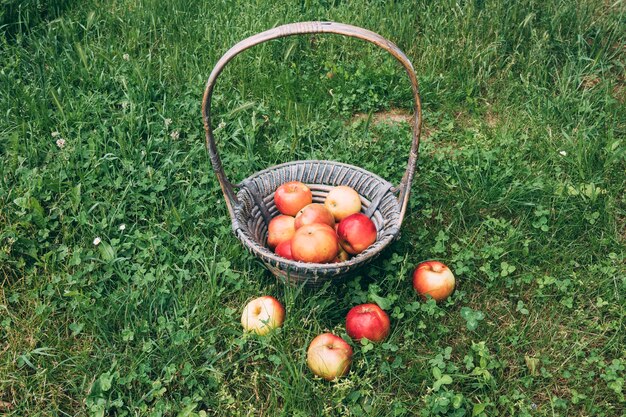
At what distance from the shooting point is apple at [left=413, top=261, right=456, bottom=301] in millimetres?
2684

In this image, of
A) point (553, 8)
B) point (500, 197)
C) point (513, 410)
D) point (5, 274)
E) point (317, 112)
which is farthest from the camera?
point (553, 8)

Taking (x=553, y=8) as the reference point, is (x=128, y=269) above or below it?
below

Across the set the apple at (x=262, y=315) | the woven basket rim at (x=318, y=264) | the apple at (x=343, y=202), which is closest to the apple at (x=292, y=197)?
the apple at (x=343, y=202)

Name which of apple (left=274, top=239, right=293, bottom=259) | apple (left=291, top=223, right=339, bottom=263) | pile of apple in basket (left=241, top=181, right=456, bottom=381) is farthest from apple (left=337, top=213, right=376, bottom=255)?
apple (left=274, top=239, right=293, bottom=259)

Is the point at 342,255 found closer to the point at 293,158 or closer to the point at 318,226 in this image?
the point at 318,226

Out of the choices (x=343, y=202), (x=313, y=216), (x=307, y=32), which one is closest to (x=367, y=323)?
(x=313, y=216)

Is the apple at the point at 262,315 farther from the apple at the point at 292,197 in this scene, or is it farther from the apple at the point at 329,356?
the apple at the point at 292,197

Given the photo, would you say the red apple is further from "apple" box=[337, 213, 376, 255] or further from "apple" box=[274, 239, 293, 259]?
"apple" box=[337, 213, 376, 255]

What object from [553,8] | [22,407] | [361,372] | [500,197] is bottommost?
[22,407]

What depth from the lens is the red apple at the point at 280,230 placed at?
9.29ft

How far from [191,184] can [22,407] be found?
1.30 metres

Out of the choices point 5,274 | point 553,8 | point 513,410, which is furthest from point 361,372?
point 553,8

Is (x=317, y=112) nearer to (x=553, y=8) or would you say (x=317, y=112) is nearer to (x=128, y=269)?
(x=128, y=269)

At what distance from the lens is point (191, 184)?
10.3 ft
